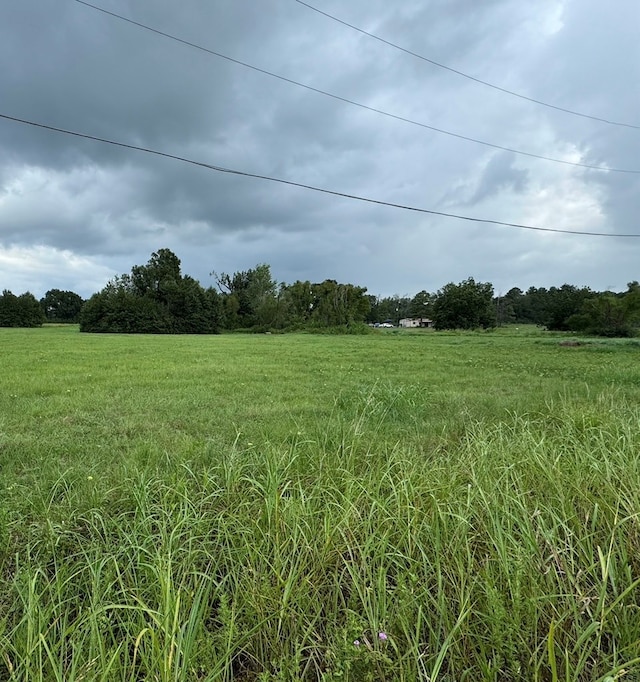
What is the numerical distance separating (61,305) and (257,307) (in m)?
51.9

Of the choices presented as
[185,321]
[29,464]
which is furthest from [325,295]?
[29,464]

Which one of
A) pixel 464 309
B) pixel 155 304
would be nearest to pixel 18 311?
pixel 155 304

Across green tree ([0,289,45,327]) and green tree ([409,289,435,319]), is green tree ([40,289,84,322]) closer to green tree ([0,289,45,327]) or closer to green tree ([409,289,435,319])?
green tree ([0,289,45,327])

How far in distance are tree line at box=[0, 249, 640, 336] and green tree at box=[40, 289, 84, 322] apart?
24071 millimetres

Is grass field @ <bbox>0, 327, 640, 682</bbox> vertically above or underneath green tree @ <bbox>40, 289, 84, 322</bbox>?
underneath

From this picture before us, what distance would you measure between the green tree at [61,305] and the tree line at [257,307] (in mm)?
24071

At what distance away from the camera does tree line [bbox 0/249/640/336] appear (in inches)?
1607

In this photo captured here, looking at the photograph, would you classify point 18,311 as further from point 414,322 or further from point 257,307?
point 414,322

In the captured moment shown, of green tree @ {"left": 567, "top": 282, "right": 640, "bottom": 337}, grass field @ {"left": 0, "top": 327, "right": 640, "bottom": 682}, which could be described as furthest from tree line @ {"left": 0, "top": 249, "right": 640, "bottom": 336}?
grass field @ {"left": 0, "top": 327, "right": 640, "bottom": 682}

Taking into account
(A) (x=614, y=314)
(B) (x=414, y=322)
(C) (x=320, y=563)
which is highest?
Result: (A) (x=614, y=314)

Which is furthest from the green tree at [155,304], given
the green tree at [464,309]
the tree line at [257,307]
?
the green tree at [464,309]

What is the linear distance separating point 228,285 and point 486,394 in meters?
62.9

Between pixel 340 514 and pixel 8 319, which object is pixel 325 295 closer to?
pixel 8 319

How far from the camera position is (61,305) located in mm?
83188
